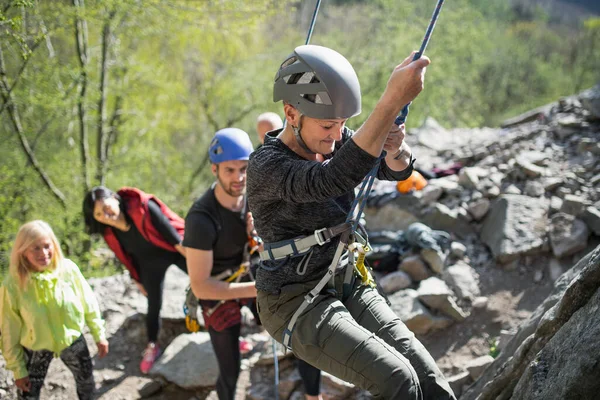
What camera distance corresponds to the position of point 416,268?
6.19m

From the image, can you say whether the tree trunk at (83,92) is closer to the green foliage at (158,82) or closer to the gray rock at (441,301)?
the green foliage at (158,82)

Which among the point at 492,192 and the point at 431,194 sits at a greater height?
the point at 492,192

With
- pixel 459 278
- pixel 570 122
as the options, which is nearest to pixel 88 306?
pixel 459 278

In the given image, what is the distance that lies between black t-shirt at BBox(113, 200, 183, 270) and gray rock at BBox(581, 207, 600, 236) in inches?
176

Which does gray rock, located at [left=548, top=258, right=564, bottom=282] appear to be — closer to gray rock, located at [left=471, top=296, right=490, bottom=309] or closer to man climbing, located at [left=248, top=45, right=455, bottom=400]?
gray rock, located at [left=471, top=296, right=490, bottom=309]

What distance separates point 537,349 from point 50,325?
11.2ft

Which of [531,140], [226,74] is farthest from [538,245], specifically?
[226,74]

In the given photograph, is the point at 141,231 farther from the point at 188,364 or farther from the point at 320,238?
the point at 320,238

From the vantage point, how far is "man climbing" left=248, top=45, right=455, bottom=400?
222 centimetres

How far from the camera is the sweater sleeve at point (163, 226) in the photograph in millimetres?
5188

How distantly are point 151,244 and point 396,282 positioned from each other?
2.70 meters

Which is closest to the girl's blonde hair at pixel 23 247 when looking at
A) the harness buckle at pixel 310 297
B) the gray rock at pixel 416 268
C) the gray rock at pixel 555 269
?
the harness buckle at pixel 310 297

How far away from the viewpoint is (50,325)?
4.15 metres

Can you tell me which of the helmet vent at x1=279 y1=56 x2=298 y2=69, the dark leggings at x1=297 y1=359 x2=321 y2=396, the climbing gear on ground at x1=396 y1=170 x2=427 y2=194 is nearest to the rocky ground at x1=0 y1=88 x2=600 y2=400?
the climbing gear on ground at x1=396 y1=170 x2=427 y2=194
